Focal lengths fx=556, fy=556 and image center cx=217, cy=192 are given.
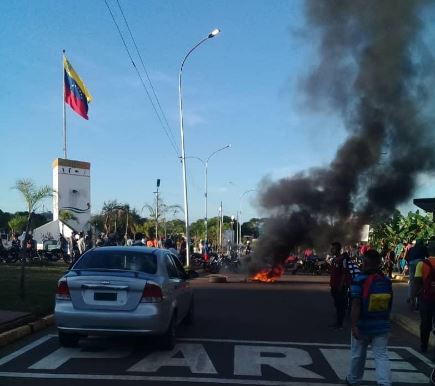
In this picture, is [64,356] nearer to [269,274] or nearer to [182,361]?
[182,361]

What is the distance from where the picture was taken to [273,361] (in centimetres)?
714

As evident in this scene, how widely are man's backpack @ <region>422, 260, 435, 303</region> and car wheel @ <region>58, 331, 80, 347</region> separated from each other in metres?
4.86

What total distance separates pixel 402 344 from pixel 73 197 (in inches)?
1446

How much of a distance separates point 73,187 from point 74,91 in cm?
832

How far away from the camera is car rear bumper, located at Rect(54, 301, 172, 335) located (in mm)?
7031

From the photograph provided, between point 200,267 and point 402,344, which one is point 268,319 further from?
point 200,267

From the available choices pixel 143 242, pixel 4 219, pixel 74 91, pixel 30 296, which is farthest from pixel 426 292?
pixel 4 219

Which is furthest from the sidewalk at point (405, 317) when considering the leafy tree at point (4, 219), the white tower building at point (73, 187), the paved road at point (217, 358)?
the leafy tree at point (4, 219)

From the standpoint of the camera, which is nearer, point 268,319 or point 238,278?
point 268,319

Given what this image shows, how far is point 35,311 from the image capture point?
A: 391 inches

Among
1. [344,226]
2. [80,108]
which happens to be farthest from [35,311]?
[80,108]

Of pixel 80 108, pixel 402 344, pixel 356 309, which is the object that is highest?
pixel 80 108

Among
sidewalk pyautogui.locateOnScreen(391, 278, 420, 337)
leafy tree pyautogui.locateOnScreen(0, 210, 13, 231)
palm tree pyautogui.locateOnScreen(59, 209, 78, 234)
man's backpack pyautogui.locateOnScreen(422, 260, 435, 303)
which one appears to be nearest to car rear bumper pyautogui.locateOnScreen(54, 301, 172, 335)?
man's backpack pyautogui.locateOnScreen(422, 260, 435, 303)

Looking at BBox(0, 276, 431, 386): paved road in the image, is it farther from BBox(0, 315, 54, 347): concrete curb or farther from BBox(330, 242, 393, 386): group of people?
BBox(330, 242, 393, 386): group of people
